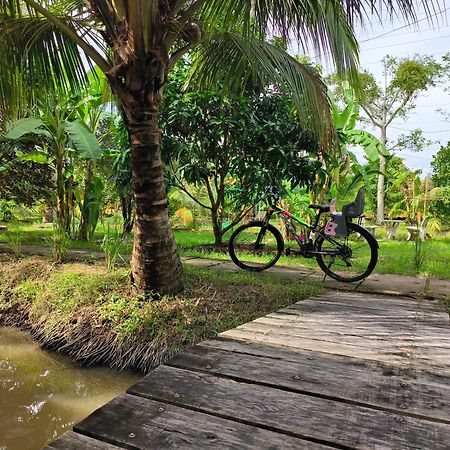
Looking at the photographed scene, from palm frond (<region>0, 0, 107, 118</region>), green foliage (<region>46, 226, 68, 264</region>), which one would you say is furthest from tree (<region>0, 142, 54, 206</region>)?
palm frond (<region>0, 0, 107, 118</region>)

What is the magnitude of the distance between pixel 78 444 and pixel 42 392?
4.88 feet

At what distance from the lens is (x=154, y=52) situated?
9.89 ft

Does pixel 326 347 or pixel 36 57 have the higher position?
pixel 36 57

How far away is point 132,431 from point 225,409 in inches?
→ 14.1

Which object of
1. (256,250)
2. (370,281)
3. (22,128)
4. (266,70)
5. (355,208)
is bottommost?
(370,281)

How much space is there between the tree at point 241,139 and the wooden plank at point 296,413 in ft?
13.1

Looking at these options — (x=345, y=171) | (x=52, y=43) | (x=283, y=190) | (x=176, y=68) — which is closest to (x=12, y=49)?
(x=52, y=43)

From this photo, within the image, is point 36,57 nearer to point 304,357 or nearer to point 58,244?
point 58,244

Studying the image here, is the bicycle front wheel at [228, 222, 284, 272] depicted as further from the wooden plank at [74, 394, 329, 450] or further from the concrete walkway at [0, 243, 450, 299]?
the wooden plank at [74, 394, 329, 450]

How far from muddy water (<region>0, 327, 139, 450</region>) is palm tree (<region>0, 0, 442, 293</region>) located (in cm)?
80

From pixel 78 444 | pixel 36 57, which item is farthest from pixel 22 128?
pixel 78 444

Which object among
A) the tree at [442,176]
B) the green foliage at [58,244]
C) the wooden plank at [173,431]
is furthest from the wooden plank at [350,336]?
the tree at [442,176]

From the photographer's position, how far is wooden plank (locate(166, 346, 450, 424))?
168cm

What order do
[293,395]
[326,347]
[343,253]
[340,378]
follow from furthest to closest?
[343,253]
[326,347]
[340,378]
[293,395]
